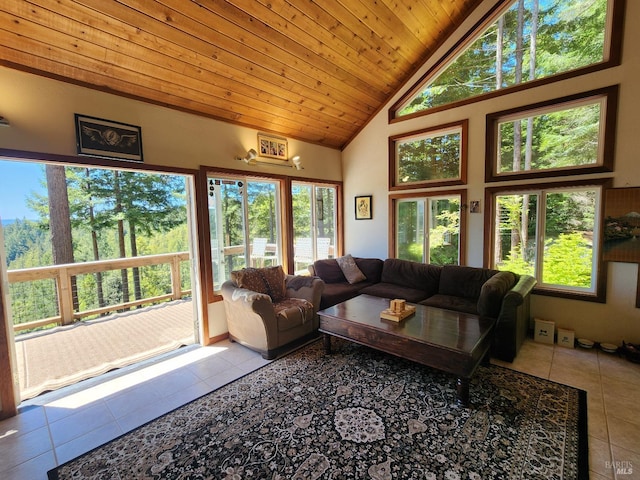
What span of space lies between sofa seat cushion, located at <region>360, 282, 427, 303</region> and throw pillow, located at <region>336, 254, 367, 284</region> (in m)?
0.30

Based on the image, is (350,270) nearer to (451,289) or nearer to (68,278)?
(451,289)

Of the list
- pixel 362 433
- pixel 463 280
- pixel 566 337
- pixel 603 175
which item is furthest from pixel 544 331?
pixel 362 433

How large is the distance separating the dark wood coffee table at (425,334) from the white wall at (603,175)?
1.49 meters

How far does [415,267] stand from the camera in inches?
171

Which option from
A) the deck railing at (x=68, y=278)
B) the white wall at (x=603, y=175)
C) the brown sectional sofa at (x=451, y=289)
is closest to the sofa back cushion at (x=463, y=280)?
the brown sectional sofa at (x=451, y=289)

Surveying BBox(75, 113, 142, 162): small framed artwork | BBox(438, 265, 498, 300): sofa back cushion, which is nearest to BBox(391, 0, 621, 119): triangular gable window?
BBox(438, 265, 498, 300): sofa back cushion

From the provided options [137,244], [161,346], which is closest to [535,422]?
[161,346]

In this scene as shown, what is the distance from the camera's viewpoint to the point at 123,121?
2.88 meters

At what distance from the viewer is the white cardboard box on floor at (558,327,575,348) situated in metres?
3.25

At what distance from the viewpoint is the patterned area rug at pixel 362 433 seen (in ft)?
5.62

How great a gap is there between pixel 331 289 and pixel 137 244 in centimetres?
456

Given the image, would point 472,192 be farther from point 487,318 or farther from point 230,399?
point 230,399

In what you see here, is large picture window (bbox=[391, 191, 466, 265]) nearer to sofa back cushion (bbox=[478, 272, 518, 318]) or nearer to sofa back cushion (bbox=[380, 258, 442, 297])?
sofa back cushion (bbox=[380, 258, 442, 297])

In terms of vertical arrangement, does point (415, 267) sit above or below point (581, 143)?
below
